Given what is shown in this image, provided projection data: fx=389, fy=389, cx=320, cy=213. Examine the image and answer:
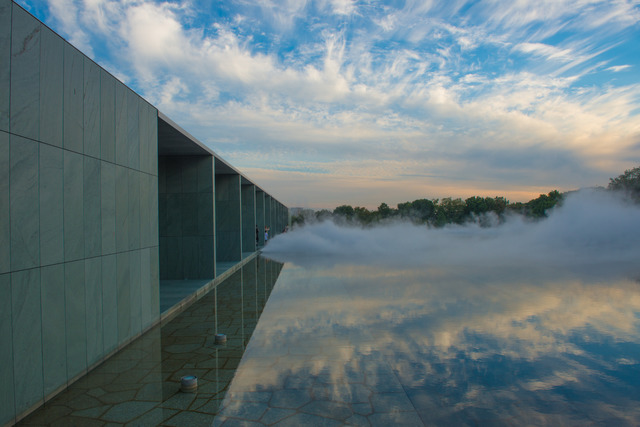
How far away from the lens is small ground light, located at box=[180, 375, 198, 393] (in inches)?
178

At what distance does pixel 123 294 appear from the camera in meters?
6.14

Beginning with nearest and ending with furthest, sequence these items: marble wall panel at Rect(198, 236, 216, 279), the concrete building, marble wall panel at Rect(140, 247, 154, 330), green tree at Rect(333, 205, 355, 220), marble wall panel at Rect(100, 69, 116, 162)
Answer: the concrete building
marble wall panel at Rect(100, 69, 116, 162)
marble wall panel at Rect(140, 247, 154, 330)
marble wall panel at Rect(198, 236, 216, 279)
green tree at Rect(333, 205, 355, 220)

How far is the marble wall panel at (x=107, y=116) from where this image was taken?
5.49 metres

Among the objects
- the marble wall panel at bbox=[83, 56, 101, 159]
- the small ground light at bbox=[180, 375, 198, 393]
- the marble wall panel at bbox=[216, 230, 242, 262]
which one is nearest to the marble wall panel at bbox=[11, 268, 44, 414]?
the small ground light at bbox=[180, 375, 198, 393]

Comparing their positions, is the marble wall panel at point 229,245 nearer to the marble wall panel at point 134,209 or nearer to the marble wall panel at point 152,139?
the marble wall panel at point 152,139

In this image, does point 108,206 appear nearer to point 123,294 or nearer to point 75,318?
point 123,294

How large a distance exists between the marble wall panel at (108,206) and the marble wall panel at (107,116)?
0.18m

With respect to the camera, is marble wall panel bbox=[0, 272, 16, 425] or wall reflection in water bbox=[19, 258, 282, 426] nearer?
marble wall panel bbox=[0, 272, 16, 425]

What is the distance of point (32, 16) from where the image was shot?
3.97 meters

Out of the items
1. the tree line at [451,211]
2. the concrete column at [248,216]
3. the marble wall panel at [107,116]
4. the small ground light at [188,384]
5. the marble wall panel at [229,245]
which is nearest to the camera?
the small ground light at [188,384]

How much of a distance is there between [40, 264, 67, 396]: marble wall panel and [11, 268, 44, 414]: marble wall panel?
0.08 m

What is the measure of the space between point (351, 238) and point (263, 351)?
72.8 ft

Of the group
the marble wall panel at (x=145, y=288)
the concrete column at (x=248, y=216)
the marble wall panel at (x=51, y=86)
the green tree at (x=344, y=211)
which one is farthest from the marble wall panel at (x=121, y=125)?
the green tree at (x=344, y=211)

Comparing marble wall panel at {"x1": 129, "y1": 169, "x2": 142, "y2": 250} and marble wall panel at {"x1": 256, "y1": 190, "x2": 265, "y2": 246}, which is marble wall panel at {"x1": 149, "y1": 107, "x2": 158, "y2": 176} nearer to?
marble wall panel at {"x1": 129, "y1": 169, "x2": 142, "y2": 250}
